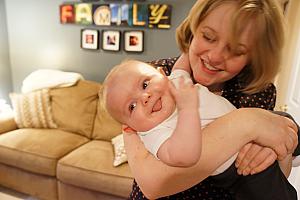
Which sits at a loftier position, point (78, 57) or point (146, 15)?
point (146, 15)

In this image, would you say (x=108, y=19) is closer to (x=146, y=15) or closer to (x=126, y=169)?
(x=146, y=15)

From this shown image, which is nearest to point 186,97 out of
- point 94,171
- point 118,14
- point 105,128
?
point 94,171

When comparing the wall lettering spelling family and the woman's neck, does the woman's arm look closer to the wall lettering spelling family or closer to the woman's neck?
the woman's neck

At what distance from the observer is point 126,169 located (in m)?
2.12

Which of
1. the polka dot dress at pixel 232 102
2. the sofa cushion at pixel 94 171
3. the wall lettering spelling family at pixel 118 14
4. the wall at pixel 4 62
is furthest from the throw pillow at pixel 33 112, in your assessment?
the polka dot dress at pixel 232 102

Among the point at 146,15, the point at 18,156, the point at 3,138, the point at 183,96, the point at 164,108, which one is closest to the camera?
the point at 183,96

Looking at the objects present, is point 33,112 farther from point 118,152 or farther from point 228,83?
point 228,83

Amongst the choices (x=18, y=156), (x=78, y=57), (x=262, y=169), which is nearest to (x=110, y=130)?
(x=18, y=156)

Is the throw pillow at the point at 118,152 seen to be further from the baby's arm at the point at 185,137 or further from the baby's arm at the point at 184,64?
the baby's arm at the point at 185,137

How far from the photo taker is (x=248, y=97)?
842 mm

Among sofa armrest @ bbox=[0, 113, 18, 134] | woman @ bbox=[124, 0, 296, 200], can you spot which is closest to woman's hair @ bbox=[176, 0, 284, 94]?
woman @ bbox=[124, 0, 296, 200]

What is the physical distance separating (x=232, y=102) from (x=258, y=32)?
234 millimetres

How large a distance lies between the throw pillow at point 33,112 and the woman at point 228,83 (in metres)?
2.17

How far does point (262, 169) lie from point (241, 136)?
12cm
